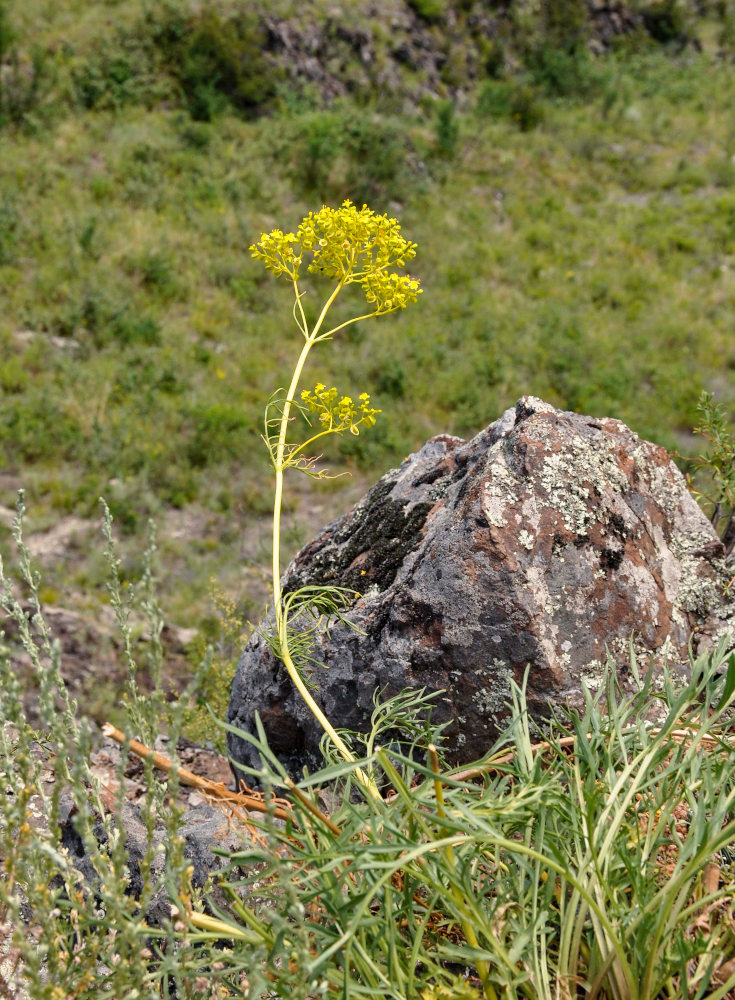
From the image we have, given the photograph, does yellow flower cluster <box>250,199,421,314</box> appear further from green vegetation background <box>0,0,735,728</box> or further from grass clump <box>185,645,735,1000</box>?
green vegetation background <box>0,0,735,728</box>

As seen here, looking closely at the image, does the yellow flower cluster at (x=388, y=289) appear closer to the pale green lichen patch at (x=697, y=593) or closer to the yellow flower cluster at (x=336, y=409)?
the yellow flower cluster at (x=336, y=409)

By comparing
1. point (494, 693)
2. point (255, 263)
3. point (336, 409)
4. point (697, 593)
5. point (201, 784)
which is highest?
point (336, 409)

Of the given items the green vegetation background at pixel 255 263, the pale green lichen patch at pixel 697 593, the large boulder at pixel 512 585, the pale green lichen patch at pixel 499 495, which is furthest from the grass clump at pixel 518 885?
the green vegetation background at pixel 255 263

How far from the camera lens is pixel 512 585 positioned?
6.89 ft

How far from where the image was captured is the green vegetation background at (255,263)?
8.20 m

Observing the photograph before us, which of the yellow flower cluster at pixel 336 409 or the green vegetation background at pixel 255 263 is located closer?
the yellow flower cluster at pixel 336 409

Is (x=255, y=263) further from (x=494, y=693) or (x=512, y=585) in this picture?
(x=494, y=693)

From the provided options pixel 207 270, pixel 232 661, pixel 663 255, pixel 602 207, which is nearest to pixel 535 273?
pixel 663 255

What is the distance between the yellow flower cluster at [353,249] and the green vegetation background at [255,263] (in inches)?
138

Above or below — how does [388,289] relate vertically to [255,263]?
above

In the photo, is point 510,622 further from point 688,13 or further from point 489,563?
point 688,13

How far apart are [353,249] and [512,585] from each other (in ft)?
3.23

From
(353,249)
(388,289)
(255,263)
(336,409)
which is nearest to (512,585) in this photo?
(336,409)

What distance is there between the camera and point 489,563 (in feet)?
7.00
